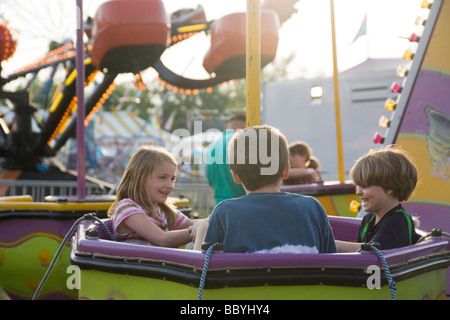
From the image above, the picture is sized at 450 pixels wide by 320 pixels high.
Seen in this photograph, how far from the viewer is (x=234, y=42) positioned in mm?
5363

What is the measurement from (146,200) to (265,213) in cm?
82

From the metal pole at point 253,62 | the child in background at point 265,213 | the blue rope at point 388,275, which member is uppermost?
the metal pole at point 253,62

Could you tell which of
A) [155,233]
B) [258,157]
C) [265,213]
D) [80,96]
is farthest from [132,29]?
[265,213]

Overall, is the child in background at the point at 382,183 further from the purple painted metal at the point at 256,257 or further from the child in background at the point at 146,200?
the child in background at the point at 146,200

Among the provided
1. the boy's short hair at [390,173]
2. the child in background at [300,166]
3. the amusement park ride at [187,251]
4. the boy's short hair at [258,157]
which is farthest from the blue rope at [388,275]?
the child in background at [300,166]

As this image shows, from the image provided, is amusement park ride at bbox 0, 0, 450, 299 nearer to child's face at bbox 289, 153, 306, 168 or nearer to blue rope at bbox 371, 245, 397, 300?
blue rope at bbox 371, 245, 397, 300

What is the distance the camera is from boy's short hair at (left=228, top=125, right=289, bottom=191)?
1639mm

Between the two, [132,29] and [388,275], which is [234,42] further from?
[388,275]

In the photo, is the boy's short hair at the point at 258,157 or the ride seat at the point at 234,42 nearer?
the boy's short hair at the point at 258,157

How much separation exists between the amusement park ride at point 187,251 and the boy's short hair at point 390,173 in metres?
0.22

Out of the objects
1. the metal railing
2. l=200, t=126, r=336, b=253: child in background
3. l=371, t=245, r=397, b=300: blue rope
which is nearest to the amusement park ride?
l=371, t=245, r=397, b=300: blue rope

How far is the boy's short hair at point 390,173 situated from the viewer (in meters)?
2.03

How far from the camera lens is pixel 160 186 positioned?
7.46ft
